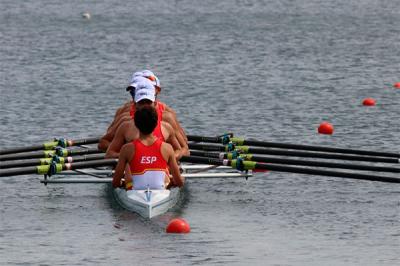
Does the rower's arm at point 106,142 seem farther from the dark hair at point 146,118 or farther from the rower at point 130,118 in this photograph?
the dark hair at point 146,118

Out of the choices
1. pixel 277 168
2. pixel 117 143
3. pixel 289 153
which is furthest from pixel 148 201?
pixel 289 153

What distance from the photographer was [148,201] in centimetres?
1920

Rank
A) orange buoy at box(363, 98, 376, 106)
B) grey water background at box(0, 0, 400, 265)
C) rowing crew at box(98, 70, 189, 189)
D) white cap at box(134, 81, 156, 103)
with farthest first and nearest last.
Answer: orange buoy at box(363, 98, 376, 106), white cap at box(134, 81, 156, 103), rowing crew at box(98, 70, 189, 189), grey water background at box(0, 0, 400, 265)

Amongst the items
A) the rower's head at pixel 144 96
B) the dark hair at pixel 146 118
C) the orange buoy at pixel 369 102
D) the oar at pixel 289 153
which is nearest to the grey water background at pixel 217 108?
the orange buoy at pixel 369 102

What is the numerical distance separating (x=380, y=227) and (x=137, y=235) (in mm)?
3377

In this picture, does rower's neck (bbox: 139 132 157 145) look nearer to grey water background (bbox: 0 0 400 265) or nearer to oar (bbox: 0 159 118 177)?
oar (bbox: 0 159 118 177)

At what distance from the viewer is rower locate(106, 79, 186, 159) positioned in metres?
20.2

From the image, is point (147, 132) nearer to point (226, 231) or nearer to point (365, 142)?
point (226, 231)

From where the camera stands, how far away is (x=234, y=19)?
5397 cm

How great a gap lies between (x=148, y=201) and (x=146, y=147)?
2.53 ft

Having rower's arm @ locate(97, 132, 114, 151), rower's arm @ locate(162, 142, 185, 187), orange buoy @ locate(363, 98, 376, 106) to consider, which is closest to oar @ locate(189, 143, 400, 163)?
rower's arm @ locate(97, 132, 114, 151)

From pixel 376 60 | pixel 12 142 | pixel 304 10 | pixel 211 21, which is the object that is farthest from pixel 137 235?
pixel 304 10

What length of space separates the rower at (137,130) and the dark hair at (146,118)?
777mm

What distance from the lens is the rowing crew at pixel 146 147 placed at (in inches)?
763
